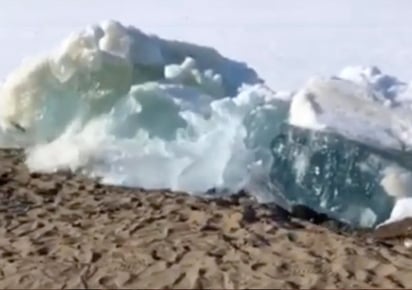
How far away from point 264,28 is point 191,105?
162 centimetres

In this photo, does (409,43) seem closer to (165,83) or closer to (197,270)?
(165,83)

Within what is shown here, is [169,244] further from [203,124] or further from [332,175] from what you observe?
[203,124]

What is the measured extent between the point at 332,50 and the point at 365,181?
5.60 ft

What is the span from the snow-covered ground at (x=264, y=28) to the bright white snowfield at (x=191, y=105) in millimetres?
21

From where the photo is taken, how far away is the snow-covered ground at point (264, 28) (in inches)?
251

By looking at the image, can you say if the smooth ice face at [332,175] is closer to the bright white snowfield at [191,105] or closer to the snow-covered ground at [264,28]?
the bright white snowfield at [191,105]

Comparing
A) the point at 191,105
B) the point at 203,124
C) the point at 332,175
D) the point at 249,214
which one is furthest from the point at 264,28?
the point at 249,214

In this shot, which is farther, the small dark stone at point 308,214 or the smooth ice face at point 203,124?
the smooth ice face at point 203,124

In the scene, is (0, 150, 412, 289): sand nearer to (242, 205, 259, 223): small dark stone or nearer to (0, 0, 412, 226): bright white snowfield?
(242, 205, 259, 223): small dark stone

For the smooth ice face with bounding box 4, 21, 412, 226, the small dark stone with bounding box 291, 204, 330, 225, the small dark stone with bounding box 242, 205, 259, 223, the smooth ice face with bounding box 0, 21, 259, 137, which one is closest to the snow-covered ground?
the smooth ice face with bounding box 0, 21, 259, 137

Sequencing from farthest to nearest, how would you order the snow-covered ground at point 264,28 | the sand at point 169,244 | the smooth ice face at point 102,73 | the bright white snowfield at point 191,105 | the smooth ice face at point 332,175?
the snow-covered ground at point 264,28
the smooth ice face at point 102,73
the bright white snowfield at point 191,105
the smooth ice face at point 332,175
the sand at point 169,244

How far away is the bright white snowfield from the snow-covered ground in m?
0.02

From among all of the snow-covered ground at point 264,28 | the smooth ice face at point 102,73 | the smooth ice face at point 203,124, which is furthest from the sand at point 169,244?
the snow-covered ground at point 264,28

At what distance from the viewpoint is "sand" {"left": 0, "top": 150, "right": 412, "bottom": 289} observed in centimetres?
373
